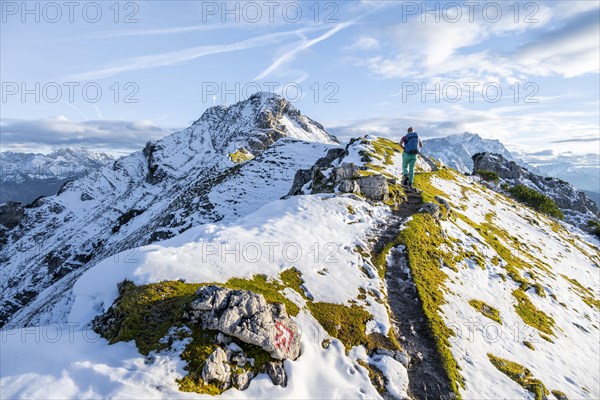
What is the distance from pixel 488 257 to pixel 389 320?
54.1 ft

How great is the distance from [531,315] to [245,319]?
22162 millimetres

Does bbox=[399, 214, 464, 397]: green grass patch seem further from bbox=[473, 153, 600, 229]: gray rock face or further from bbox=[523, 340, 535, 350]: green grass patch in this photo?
bbox=[473, 153, 600, 229]: gray rock face

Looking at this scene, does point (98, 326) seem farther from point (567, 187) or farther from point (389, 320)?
point (567, 187)

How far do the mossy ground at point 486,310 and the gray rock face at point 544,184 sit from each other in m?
173

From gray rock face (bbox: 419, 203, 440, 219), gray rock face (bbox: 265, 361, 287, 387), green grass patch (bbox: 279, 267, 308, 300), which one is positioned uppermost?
gray rock face (bbox: 419, 203, 440, 219)

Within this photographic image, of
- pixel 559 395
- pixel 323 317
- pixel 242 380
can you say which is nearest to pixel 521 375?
pixel 559 395

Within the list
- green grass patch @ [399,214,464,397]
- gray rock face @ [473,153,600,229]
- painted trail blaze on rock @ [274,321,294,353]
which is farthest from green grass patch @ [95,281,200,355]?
gray rock face @ [473,153,600,229]

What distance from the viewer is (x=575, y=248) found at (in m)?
52.5

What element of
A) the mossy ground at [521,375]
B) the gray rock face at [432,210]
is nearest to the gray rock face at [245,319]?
the mossy ground at [521,375]

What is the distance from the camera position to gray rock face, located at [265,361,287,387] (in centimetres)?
1340

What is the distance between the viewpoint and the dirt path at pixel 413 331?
51.7 feet

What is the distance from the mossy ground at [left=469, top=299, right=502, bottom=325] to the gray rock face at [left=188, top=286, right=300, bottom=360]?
14.0 m

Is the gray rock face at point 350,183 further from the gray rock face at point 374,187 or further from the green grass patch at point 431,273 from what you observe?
the green grass patch at point 431,273

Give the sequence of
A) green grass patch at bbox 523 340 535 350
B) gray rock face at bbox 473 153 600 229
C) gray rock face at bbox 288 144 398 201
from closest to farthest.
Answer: green grass patch at bbox 523 340 535 350
gray rock face at bbox 288 144 398 201
gray rock face at bbox 473 153 600 229
